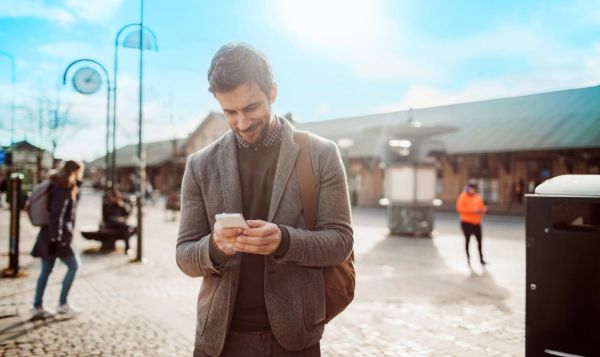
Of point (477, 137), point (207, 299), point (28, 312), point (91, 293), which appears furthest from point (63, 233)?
point (477, 137)

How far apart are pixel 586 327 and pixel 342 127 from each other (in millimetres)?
34245

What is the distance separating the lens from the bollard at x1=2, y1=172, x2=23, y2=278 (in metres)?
8.04

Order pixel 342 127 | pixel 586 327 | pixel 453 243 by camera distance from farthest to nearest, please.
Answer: pixel 342 127 < pixel 453 243 < pixel 586 327

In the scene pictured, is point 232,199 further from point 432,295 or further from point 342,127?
point 342,127

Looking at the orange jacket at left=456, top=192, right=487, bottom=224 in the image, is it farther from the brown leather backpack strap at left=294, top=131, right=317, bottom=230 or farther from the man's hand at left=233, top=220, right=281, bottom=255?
the man's hand at left=233, top=220, right=281, bottom=255

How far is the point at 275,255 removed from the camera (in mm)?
1731

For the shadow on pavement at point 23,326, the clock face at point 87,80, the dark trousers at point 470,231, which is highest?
the clock face at point 87,80

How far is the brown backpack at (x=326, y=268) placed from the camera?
72.6 inches

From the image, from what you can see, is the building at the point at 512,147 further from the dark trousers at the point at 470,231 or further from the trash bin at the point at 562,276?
the trash bin at the point at 562,276

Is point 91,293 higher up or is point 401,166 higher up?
point 401,166

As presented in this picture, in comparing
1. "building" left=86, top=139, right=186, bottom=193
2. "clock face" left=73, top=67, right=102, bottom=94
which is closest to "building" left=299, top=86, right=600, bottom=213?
"clock face" left=73, top=67, right=102, bottom=94

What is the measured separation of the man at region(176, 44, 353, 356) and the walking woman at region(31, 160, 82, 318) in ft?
15.3

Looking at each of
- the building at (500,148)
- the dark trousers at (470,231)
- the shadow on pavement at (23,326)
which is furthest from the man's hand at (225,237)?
the building at (500,148)

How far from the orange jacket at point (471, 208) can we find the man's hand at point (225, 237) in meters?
8.71
